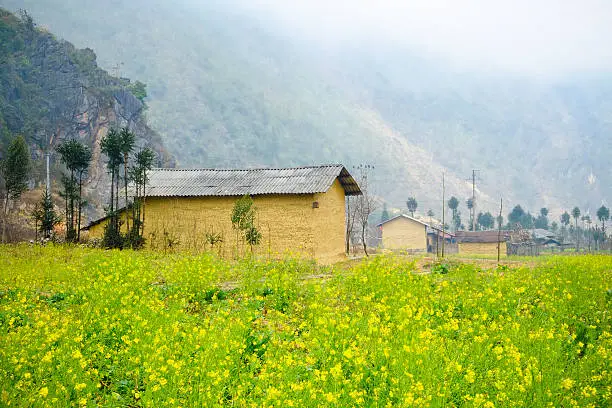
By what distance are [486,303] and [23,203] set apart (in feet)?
147

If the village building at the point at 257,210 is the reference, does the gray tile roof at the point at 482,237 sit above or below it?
below

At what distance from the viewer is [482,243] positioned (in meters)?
61.7

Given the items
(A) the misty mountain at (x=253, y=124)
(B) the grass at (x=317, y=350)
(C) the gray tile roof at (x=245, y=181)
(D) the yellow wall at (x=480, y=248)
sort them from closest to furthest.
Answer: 1. (B) the grass at (x=317, y=350)
2. (C) the gray tile roof at (x=245, y=181)
3. (D) the yellow wall at (x=480, y=248)
4. (A) the misty mountain at (x=253, y=124)

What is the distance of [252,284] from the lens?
11055 millimetres

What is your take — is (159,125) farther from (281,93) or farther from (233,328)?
(233,328)

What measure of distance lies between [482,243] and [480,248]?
61 centimetres

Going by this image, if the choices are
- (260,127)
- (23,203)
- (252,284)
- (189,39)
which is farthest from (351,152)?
(252,284)

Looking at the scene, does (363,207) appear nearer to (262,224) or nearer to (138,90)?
(262,224)

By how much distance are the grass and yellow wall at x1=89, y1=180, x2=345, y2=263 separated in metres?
13.4

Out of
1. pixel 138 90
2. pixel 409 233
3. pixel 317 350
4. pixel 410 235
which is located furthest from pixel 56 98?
pixel 317 350

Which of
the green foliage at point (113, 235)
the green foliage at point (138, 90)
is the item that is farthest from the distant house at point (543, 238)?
the green foliage at point (113, 235)

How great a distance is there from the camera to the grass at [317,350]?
5.67 metres

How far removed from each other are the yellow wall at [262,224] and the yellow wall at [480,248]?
37.6 meters

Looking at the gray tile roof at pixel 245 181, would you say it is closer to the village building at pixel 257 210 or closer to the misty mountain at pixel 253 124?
the village building at pixel 257 210
